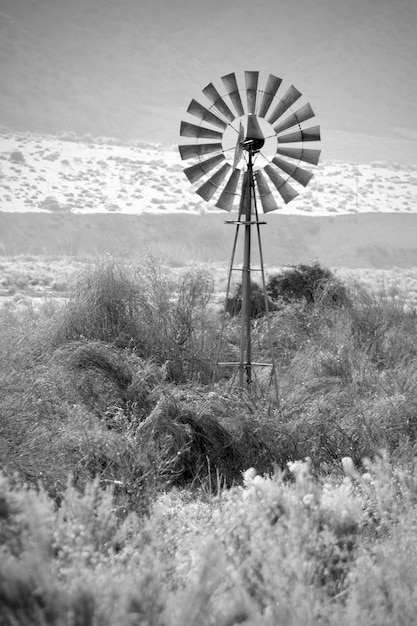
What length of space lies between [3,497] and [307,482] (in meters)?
1.62

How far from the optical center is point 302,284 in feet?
46.2

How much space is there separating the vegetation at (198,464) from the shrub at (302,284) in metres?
0.37

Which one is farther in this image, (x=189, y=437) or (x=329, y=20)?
(x=329, y=20)

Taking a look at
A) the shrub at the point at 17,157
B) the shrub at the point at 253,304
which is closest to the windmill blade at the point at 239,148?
the shrub at the point at 253,304

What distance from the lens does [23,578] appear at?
2598 mm

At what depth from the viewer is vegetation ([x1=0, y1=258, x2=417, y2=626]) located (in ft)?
9.32

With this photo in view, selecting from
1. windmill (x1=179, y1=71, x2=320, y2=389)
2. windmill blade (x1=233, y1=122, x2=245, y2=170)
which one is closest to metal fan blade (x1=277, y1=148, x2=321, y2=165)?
windmill (x1=179, y1=71, x2=320, y2=389)

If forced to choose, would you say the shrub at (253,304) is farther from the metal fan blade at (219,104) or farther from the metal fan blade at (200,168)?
the metal fan blade at (219,104)

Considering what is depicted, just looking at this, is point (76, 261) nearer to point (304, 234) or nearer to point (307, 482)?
point (304, 234)

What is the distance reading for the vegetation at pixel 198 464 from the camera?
284 centimetres

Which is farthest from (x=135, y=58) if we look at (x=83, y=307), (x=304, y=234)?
(x=83, y=307)

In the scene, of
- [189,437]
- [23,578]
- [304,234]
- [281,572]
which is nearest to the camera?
[23,578]

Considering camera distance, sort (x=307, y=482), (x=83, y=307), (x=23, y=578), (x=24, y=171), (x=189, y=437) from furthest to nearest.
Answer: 1. (x=24, y=171)
2. (x=83, y=307)
3. (x=189, y=437)
4. (x=307, y=482)
5. (x=23, y=578)

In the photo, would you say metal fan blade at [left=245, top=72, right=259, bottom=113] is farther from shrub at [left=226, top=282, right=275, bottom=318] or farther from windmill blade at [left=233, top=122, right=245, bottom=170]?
shrub at [left=226, top=282, right=275, bottom=318]
